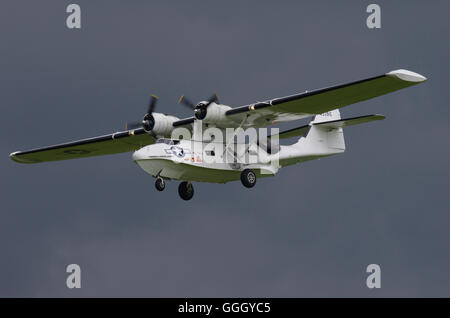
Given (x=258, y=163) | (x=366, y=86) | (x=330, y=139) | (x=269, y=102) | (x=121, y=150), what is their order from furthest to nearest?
(x=121, y=150), (x=330, y=139), (x=258, y=163), (x=269, y=102), (x=366, y=86)

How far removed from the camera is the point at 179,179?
29625 millimetres

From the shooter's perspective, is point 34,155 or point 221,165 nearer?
point 221,165

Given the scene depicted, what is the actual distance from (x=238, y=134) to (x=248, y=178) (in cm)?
173

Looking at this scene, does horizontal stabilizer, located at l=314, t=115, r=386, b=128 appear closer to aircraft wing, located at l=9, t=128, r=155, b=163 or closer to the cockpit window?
the cockpit window

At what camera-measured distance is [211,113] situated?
1170 inches

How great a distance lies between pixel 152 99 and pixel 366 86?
27.2ft

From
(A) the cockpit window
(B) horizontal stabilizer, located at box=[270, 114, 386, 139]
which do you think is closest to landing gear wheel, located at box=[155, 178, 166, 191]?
(A) the cockpit window

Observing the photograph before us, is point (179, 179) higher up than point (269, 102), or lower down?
lower down

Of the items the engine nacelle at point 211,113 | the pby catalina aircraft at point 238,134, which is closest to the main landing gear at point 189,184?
the pby catalina aircraft at point 238,134

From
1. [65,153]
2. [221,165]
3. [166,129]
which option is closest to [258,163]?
[221,165]

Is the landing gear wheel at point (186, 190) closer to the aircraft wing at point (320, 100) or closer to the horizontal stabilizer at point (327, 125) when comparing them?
the aircraft wing at point (320, 100)

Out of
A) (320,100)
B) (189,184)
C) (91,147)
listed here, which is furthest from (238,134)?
(91,147)

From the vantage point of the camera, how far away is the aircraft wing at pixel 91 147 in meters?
33.3

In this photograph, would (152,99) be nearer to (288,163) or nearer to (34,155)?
(288,163)
